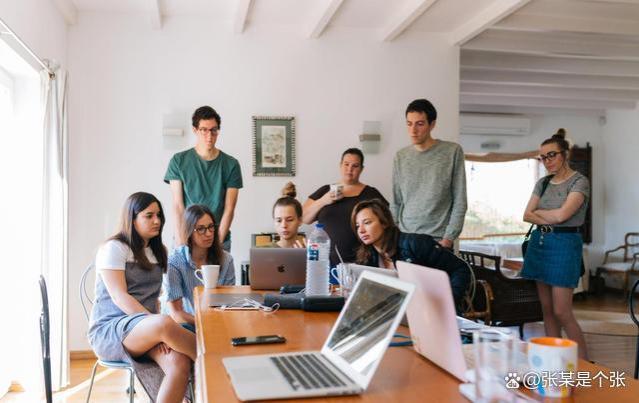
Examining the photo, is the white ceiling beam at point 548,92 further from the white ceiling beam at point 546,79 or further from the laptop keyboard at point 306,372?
the laptop keyboard at point 306,372

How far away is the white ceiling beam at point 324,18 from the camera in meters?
3.96

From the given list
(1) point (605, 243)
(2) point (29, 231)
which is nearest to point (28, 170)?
(2) point (29, 231)

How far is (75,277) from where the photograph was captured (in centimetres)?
434

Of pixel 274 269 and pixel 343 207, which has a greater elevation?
pixel 343 207

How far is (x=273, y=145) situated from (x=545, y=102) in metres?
4.87

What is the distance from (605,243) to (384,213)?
7369mm

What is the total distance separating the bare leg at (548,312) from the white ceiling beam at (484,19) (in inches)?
74.1

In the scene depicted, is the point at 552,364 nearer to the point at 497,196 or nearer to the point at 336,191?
the point at 336,191

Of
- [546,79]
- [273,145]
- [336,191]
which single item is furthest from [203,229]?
[546,79]

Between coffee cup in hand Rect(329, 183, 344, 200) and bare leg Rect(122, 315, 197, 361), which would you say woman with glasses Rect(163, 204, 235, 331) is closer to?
bare leg Rect(122, 315, 197, 361)

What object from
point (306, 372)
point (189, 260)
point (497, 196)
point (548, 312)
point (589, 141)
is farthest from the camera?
point (497, 196)

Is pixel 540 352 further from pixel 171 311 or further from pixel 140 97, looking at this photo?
pixel 140 97

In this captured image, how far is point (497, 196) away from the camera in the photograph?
346 inches

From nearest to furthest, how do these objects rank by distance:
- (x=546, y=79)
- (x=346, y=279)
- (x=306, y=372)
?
(x=306, y=372)
(x=346, y=279)
(x=546, y=79)
